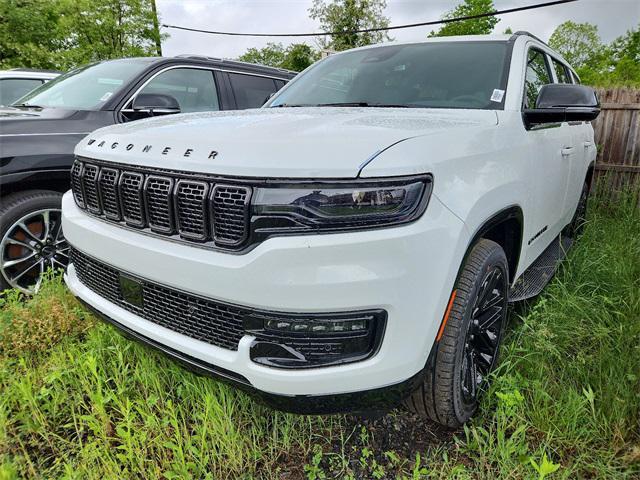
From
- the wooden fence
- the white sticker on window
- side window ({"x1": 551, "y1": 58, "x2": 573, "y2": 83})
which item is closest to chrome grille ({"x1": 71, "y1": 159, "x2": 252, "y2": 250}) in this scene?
the white sticker on window

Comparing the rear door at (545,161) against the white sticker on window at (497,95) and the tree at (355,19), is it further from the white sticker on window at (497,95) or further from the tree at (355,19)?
the tree at (355,19)

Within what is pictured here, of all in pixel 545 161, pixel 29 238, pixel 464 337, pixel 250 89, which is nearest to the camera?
pixel 464 337

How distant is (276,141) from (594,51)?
55098mm

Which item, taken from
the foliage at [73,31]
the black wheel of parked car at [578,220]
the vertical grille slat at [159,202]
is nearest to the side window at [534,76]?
the black wheel of parked car at [578,220]

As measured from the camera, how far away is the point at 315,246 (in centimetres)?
131

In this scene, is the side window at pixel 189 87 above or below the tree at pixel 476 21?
below

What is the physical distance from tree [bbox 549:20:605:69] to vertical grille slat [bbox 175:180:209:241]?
52.7 meters

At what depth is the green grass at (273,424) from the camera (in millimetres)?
1703

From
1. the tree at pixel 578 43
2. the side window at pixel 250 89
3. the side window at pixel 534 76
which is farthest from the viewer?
the tree at pixel 578 43

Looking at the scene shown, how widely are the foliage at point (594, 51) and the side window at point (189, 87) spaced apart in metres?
42.1

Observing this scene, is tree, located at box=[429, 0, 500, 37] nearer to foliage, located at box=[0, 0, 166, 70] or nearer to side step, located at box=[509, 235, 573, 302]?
foliage, located at box=[0, 0, 166, 70]

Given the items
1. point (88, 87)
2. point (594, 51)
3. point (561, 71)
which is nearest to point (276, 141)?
point (88, 87)

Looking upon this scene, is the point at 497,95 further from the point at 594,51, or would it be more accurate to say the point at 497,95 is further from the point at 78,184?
the point at 594,51

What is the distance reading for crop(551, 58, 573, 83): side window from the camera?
3554 mm
